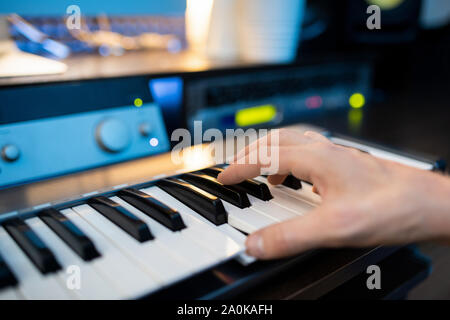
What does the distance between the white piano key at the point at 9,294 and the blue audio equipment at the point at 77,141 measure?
278mm

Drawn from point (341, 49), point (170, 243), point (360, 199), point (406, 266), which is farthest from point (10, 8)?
point (341, 49)

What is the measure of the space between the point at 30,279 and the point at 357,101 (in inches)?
50.8

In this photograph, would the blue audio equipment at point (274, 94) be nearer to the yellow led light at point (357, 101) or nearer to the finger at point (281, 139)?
the yellow led light at point (357, 101)

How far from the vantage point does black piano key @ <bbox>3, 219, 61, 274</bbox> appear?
0.45 metres

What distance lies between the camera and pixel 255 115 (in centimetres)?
110

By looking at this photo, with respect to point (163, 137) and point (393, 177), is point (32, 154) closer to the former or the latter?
point (163, 137)

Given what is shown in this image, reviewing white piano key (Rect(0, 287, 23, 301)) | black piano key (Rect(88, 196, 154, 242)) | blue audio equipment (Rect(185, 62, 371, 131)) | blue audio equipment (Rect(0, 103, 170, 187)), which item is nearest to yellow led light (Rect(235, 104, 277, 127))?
blue audio equipment (Rect(185, 62, 371, 131))

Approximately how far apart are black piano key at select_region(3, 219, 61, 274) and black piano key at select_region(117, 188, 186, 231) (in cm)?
16

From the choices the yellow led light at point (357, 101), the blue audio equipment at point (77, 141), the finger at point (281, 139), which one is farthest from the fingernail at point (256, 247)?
the yellow led light at point (357, 101)

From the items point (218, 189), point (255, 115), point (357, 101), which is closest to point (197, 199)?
point (218, 189)

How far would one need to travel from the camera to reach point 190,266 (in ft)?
1.52

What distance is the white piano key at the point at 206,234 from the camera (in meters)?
0.50

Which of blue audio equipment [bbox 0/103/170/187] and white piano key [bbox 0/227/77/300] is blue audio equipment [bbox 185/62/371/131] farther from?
white piano key [bbox 0/227/77/300]

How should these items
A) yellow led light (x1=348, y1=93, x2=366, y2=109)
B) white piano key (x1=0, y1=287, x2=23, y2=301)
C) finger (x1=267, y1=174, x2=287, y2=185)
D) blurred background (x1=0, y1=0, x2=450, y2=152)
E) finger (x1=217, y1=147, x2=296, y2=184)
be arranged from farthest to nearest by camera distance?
yellow led light (x1=348, y1=93, x2=366, y2=109) → blurred background (x1=0, y1=0, x2=450, y2=152) → finger (x1=267, y1=174, x2=287, y2=185) → finger (x1=217, y1=147, x2=296, y2=184) → white piano key (x1=0, y1=287, x2=23, y2=301)
